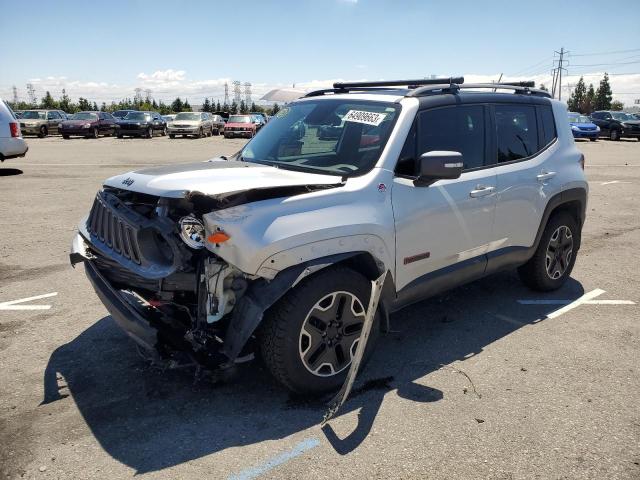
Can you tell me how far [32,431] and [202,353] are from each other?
103 cm

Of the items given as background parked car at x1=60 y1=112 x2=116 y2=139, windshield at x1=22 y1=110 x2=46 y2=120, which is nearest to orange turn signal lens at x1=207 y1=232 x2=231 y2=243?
background parked car at x1=60 y1=112 x2=116 y2=139

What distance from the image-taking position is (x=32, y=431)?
3.04 meters

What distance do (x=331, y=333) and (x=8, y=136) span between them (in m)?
12.9

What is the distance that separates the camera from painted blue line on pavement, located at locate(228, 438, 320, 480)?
2.70 m

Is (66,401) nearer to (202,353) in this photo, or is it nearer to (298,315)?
(202,353)

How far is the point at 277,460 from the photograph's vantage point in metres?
2.82

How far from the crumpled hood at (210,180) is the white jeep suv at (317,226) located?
2cm

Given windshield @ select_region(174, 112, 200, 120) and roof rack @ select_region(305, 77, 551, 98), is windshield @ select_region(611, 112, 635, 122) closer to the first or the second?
windshield @ select_region(174, 112, 200, 120)

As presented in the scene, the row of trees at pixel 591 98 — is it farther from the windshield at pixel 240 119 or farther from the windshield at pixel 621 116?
the windshield at pixel 240 119

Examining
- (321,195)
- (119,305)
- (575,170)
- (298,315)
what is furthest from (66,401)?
(575,170)

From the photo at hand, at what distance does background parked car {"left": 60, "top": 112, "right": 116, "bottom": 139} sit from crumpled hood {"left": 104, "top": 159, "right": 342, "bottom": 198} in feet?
102

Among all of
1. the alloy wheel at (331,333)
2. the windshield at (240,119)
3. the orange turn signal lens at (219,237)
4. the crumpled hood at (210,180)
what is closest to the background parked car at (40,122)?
the windshield at (240,119)

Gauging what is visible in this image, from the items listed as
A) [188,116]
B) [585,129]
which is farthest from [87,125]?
[585,129]

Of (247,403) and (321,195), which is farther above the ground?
(321,195)
